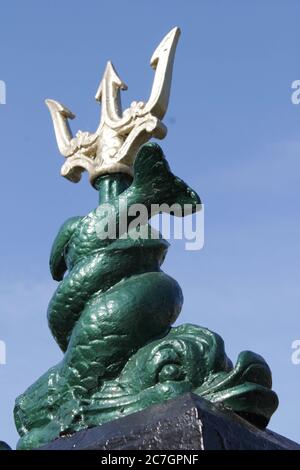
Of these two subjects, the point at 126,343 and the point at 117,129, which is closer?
the point at 126,343

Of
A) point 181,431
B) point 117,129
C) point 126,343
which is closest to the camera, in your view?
point 181,431

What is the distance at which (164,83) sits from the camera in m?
4.32

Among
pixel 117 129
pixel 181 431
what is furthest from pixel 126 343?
pixel 117 129

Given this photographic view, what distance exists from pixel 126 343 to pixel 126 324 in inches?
2.8

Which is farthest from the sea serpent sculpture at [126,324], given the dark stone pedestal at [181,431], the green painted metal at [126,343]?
the dark stone pedestal at [181,431]

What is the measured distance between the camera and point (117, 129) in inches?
174

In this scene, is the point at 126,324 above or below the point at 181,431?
above

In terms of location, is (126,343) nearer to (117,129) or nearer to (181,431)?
(181,431)

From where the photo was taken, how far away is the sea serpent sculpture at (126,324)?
3438 millimetres

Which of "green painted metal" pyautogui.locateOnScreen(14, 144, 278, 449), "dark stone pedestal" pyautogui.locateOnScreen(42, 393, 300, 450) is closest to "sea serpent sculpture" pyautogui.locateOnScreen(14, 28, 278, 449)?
"green painted metal" pyautogui.locateOnScreen(14, 144, 278, 449)

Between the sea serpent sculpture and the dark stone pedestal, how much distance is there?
7.4 inches

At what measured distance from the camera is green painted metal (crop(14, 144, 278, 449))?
3.42 m
